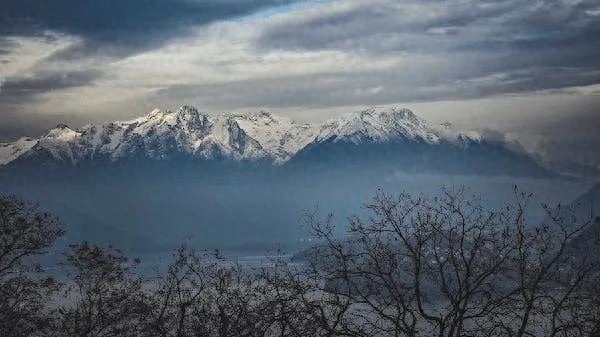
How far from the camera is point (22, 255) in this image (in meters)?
33.0

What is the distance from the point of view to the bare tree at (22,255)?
102 ft

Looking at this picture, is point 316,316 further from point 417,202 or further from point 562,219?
point 562,219

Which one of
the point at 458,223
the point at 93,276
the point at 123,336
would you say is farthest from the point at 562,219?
the point at 93,276

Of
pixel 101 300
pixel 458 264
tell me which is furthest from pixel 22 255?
pixel 458 264

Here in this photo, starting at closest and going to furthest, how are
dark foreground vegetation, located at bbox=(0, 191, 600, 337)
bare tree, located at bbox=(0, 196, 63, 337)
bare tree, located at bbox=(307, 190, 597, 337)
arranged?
dark foreground vegetation, located at bbox=(0, 191, 600, 337) → bare tree, located at bbox=(307, 190, 597, 337) → bare tree, located at bbox=(0, 196, 63, 337)

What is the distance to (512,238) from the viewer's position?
24.3 meters

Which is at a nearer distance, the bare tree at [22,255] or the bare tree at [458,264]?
the bare tree at [458,264]

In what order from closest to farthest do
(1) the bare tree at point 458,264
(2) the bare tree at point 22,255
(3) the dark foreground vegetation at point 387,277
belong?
1. (3) the dark foreground vegetation at point 387,277
2. (1) the bare tree at point 458,264
3. (2) the bare tree at point 22,255

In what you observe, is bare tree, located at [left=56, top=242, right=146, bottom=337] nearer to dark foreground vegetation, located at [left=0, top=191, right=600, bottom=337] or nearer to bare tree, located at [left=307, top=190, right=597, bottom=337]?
dark foreground vegetation, located at [left=0, top=191, right=600, bottom=337]

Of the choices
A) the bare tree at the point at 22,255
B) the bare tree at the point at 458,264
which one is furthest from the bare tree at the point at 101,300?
the bare tree at the point at 458,264

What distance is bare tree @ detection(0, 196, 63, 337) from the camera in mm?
31172

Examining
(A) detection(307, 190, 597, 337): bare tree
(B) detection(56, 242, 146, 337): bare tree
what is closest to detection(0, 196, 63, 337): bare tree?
(B) detection(56, 242, 146, 337): bare tree

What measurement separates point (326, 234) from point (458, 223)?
435cm

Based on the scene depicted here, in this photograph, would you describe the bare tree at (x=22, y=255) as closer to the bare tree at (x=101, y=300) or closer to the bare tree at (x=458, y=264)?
the bare tree at (x=101, y=300)
